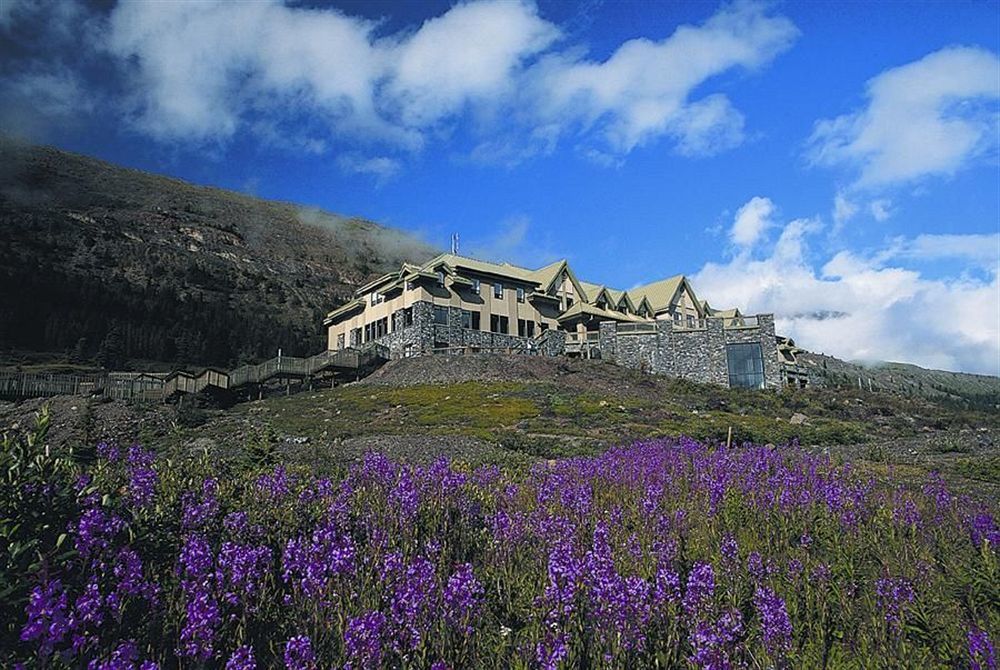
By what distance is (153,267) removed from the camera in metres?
83.1

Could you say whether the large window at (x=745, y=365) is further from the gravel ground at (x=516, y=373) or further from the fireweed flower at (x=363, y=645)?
the fireweed flower at (x=363, y=645)

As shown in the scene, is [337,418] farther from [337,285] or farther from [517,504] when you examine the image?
[337,285]

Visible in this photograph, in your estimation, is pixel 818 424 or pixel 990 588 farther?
pixel 818 424

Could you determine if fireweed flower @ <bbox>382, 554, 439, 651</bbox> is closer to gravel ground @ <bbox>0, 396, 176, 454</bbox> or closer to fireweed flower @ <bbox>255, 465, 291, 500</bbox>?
fireweed flower @ <bbox>255, 465, 291, 500</bbox>

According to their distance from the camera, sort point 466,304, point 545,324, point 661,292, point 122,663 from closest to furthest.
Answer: point 122,663 < point 466,304 < point 545,324 < point 661,292

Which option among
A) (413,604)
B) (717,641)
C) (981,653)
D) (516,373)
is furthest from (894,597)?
(516,373)

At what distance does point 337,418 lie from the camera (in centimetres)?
2620

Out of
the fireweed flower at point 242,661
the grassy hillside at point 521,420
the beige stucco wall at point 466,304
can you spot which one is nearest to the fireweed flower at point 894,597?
the fireweed flower at point 242,661

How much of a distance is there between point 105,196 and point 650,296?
9987 centimetres

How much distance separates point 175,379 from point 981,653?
37.5 metres

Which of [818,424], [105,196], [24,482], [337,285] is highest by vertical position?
[105,196]

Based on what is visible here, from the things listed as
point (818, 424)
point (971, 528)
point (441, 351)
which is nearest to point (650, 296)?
point (441, 351)

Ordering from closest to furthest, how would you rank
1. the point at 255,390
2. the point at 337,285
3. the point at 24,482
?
the point at 24,482 < the point at 255,390 < the point at 337,285

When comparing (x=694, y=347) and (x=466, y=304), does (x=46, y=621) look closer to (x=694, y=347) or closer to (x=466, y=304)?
(x=694, y=347)
